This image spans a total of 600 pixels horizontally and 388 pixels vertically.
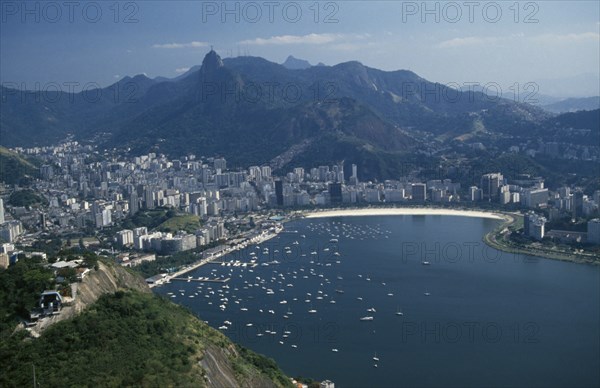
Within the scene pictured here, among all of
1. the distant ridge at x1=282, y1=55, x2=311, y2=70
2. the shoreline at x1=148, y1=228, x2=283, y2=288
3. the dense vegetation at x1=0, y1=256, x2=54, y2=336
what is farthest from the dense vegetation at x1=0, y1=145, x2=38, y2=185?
the distant ridge at x1=282, y1=55, x2=311, y2=70

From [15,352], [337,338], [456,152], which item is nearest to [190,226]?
[337,338]

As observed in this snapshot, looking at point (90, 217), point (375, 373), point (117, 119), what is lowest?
point (375, 373)

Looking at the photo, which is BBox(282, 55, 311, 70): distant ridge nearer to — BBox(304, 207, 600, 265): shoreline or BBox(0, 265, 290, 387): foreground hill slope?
BBox(304, 207, 600, 265): shoreline

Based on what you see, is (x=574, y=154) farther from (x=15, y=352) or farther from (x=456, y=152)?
(x=15, y=352)

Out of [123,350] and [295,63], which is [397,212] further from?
[295,63]

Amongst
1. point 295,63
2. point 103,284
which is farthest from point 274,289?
point 295,63
